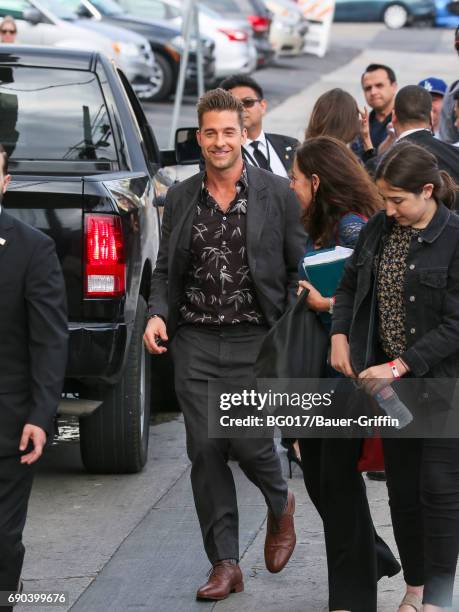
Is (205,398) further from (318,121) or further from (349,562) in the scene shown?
(318,121)

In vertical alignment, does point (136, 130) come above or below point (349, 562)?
above

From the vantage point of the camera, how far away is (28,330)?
4402mm

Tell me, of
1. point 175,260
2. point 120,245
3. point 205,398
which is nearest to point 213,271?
point 175,260

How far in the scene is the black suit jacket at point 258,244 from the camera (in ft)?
17.9

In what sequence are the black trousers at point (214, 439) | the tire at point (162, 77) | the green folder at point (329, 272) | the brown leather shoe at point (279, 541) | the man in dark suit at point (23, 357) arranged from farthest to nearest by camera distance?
the tire at point (162, 77)
the brown leather shoe at point (279, 541)
the black trousers at point (214, 439)
the green folder at point (329, 272)
the man in dark suit at point (23, 357)

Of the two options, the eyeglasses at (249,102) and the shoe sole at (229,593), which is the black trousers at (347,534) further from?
the eyeglasses at (249,102)

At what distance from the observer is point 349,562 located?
5.00 metres

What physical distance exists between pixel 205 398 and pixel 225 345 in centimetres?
22

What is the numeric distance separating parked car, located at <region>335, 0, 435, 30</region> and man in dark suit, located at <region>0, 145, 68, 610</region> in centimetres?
3981

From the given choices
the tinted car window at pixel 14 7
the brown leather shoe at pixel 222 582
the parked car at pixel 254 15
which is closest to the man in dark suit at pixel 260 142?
the brown leather shoe at pixel 222 582

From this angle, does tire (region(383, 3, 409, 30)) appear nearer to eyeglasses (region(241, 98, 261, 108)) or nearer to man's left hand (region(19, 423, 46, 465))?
eyeglasses (region(241, 98, 261, 108))

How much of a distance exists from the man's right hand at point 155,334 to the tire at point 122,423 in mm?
1500

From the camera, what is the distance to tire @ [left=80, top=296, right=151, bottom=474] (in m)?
6.98

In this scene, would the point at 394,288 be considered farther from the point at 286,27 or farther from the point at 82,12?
the point at 286,27
